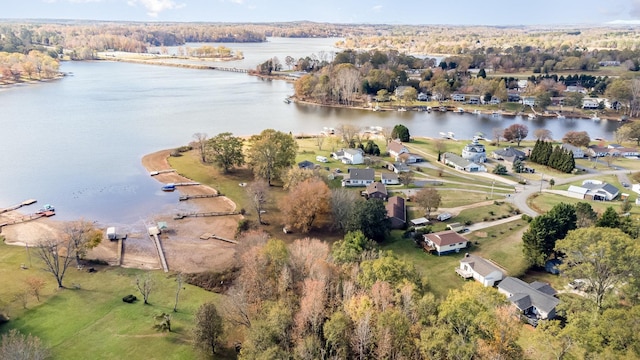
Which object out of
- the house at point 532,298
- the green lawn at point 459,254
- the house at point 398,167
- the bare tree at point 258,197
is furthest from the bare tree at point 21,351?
the house at point 398,167

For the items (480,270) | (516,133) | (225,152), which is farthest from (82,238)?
(516,133)

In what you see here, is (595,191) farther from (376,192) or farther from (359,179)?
(359,179)

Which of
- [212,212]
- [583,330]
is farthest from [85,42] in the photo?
[583,330]

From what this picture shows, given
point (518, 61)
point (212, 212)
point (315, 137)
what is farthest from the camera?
point (518, 61)

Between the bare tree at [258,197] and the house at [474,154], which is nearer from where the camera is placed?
the bare tree at [258,197]

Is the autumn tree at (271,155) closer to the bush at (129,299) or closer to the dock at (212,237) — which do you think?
the dock at (212,237)

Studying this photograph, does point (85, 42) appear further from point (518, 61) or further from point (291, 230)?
point (291, 230)
